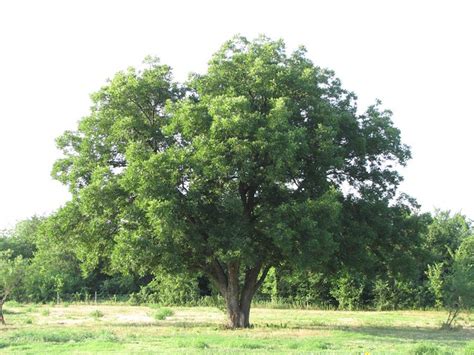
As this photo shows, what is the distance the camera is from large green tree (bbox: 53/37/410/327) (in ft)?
71.9

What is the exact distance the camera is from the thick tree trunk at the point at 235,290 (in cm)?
2553

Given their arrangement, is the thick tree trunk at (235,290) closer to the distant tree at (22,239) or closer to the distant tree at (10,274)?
the distant tree at (10,274)

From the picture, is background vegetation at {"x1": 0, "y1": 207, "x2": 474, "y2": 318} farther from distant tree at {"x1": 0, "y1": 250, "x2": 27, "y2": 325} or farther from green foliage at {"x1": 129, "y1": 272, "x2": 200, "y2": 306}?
distant tree at {"x1": 0, "y1": 250, "x2": 27, "y2": 325}

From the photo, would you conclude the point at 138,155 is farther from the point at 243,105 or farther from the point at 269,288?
the point at 269,288

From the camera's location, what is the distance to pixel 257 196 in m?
25.0

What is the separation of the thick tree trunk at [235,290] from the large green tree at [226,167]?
2.3 inches

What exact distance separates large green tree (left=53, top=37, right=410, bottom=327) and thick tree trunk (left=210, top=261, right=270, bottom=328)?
59 millimetres

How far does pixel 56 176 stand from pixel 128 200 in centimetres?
466

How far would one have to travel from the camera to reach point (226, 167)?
70.8ft

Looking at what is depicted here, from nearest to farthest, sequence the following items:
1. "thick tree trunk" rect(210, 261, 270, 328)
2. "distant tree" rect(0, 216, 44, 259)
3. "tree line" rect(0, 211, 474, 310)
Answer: "thick tree trunk" rect(210, 261, 270, 328) → "tree line" rect(0, 211, 474, 310) → "distant tree" rect(0, 216, 44, 259)

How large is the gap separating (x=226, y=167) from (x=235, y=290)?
6.96 metres

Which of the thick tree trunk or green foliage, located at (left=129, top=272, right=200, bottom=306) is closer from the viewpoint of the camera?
the thick tree trunk

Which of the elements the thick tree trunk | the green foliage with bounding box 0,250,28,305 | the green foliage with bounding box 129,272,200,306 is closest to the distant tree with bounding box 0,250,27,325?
the green foliage with bounding box 0,250,28,305

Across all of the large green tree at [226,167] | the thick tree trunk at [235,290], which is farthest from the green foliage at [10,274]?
the thick tree trunk at [235,290]
